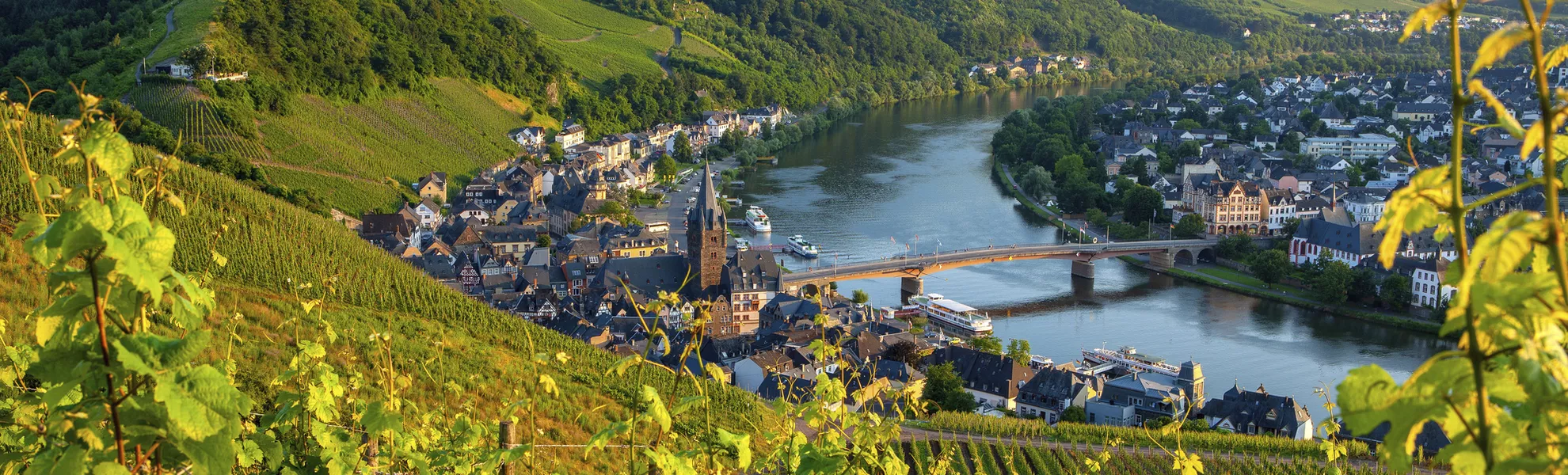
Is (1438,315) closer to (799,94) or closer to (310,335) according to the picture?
(310,335)

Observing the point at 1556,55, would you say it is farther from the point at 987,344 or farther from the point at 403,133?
the point at 403,133

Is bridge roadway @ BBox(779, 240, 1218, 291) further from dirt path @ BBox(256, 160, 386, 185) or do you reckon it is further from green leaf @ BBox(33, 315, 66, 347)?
green leaf @ BBox(33, 315, 66, 347)

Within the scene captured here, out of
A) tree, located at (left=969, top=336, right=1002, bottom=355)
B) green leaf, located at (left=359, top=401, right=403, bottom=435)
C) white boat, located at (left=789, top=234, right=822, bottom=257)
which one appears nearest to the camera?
green leaf, located at (left=359, top=401, right=403, bottom=435)

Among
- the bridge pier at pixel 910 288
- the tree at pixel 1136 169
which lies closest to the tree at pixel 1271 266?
the bridge pier at pixel 910 288

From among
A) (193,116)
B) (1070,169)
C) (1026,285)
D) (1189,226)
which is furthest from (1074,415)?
(193,116)

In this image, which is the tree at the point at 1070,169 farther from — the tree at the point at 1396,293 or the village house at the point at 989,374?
the village house at the point at 989,374

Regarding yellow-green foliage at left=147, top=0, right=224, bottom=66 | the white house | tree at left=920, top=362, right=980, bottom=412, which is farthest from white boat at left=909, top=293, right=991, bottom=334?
yellow-green foliage at left=147, top=0, right=224, bottom=66
